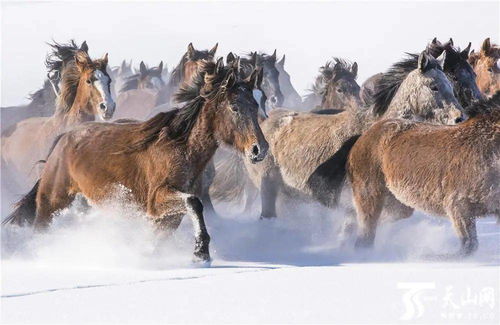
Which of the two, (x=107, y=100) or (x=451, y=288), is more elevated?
(x=107, y=100)

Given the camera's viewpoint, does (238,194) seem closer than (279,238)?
No

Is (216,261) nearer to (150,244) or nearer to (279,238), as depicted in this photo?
(150,244)

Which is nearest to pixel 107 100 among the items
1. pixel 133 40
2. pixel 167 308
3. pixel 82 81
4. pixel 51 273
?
pixel 82 81

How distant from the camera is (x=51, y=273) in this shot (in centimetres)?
897

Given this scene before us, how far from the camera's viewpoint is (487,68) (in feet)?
49.6

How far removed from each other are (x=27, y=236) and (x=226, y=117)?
2.47 meters

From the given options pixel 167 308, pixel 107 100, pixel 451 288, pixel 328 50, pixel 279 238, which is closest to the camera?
pixel 167 308

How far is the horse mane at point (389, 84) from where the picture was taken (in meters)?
11.4

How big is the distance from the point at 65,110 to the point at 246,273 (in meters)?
5.64

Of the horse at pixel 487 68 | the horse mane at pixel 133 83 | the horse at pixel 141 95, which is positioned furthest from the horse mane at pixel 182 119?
the horse mane at pixel 133 83

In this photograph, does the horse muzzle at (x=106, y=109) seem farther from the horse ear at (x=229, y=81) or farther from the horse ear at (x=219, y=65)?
the horse ear at (x=229, y=81)

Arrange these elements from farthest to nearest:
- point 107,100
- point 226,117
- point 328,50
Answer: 1. point 328,50
2. point 107,100
3. point 226,117

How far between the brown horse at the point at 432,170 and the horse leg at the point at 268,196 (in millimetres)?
2260

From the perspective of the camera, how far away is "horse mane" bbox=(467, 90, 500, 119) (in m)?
9.72
